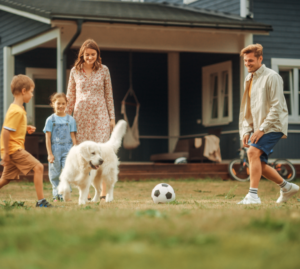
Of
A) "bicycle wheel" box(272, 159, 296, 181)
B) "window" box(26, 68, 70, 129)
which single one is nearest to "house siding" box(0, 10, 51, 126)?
"window" box(26, 68, 70, 129)

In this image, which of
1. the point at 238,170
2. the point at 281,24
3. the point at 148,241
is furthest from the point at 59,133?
the point at 281,24

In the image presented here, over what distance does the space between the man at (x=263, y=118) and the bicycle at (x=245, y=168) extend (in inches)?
211

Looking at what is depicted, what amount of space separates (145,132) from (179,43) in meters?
3.74

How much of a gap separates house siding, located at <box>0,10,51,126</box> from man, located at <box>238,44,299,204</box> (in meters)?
6.81

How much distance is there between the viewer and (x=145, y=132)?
14.7 m

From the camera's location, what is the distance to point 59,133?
246 inches

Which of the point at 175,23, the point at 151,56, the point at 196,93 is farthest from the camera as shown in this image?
the point at 151,56

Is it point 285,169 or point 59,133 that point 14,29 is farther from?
point 285,169

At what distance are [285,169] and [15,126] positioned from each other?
26.2 feet

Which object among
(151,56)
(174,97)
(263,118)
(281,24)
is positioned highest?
(281,24)

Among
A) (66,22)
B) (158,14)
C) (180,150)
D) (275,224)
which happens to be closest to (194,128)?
(180,150)

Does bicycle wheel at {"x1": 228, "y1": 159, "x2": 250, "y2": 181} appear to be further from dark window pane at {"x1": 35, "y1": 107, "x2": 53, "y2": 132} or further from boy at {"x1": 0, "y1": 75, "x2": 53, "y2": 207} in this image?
boy at {"x1": 0, "y1": 75, "x2": 53, "y2": 207}

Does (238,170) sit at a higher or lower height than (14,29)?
lower

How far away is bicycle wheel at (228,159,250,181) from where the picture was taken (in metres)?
11.1
